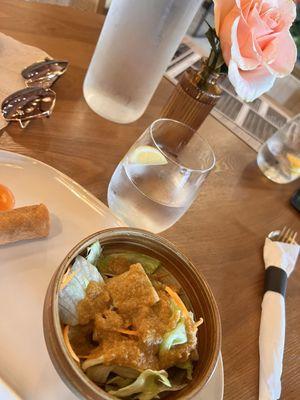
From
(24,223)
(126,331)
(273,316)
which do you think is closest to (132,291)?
(126,331)

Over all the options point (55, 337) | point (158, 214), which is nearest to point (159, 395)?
point (55, 337)

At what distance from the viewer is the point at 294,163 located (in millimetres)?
760

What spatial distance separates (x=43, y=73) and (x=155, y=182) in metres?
0.28

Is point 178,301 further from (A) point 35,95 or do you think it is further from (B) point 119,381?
(A) point 35,95

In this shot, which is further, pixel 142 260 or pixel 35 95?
pixel 35 95

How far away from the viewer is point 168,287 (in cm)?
42

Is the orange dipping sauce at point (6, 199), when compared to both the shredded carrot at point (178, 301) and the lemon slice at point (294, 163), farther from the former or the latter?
the lemon slice at point (294, 163)

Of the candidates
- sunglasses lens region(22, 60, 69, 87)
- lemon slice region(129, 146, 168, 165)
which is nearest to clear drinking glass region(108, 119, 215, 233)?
lemon slice region(129, 146, 168, 165)

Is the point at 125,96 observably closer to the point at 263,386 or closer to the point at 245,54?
the point at 245,54

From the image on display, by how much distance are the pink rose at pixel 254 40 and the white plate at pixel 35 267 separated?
244 millimetres

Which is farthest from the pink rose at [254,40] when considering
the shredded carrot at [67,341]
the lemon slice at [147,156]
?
the shredded carrot at [67,341]

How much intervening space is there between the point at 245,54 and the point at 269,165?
304mm

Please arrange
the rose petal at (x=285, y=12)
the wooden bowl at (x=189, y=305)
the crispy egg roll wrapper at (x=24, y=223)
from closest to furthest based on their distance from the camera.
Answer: the wooden bowl at (x=189, y=305), the crispy egg roll wrapper at (x=24, y=223), the rose petal at (x=285, y=12)

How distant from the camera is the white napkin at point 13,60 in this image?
0.61 metres
